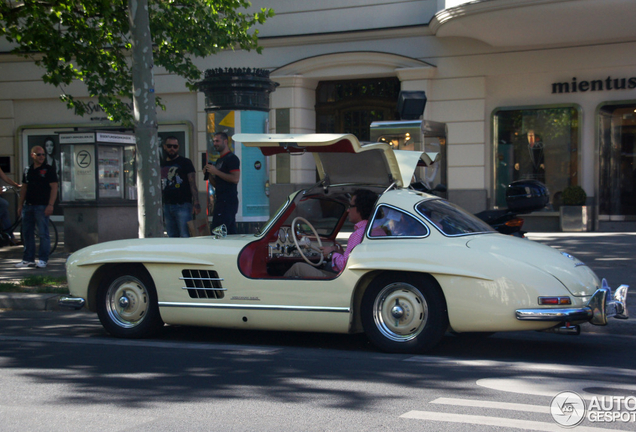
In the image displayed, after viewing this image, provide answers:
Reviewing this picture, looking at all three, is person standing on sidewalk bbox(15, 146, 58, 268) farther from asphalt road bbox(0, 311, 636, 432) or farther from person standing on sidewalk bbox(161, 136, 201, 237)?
asphalt road bbox(0, 311, 636, 432)

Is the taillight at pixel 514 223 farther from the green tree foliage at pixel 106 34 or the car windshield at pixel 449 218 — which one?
the green tree foliage at pixel 106 34

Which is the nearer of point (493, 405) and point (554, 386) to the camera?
point (493, 405)

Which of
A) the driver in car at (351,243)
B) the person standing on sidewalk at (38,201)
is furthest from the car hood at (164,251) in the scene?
the person standing on sidewalk at (38,201)

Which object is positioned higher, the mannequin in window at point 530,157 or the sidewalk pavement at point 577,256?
the mannequin in window at point 530,157

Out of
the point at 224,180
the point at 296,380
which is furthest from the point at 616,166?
the point at 296,380

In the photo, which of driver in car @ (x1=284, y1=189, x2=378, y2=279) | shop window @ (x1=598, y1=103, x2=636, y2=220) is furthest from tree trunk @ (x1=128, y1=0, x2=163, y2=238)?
shop window @ (x1=598, y1=103, x2=636, y2=220)

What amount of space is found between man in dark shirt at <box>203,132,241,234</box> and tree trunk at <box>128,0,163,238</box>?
0.76m

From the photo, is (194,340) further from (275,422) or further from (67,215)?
(67,215)

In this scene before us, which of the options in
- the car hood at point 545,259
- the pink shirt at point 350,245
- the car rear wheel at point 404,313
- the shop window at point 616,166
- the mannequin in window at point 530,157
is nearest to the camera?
the car hood at point 545,259

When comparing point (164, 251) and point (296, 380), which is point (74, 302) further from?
point (296, 380)

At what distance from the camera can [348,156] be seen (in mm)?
6805

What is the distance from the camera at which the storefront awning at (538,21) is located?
1391 centimetres

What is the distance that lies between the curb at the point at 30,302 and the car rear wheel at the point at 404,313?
450 centimetres

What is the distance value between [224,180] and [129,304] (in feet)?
10.9
